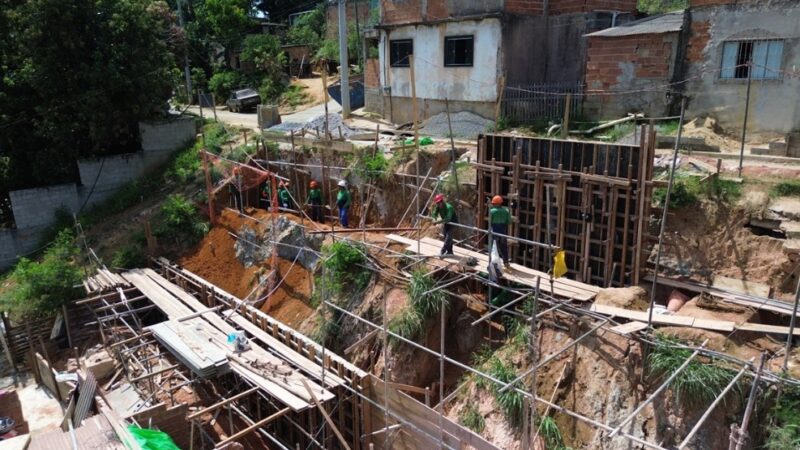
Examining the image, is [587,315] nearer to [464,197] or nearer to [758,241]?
[758,241]

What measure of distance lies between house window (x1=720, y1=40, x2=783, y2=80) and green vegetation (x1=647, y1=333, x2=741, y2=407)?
10.0 m

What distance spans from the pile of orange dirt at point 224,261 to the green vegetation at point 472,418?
765cm

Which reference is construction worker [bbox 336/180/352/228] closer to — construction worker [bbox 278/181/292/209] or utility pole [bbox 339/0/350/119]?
construction worker [bbox 278/181/292/209]

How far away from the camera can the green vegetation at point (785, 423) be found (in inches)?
287

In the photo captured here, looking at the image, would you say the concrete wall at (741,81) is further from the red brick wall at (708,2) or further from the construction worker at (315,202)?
the construction worker at (315,202)

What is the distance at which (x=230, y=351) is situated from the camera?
39.5ft

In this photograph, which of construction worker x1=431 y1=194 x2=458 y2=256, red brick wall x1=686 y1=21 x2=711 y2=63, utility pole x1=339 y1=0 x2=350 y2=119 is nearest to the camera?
construction worker x1=431 y1=194 x2=458 y2=256

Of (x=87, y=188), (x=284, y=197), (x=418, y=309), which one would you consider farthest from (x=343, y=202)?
(x=87, y=188)

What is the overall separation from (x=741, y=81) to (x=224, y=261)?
50.6ft

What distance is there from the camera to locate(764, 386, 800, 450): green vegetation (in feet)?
23.9

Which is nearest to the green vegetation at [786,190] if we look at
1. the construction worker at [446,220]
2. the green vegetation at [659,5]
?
the construction worker at [446,220]

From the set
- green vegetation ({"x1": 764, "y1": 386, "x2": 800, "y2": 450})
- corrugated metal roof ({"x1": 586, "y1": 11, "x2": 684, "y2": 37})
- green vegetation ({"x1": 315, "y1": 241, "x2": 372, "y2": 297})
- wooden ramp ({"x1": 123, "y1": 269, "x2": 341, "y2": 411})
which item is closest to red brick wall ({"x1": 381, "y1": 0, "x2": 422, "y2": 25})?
corrugated metal roof ({"x1": 586, "y1": 11, "x2": 684, "y2": 37})

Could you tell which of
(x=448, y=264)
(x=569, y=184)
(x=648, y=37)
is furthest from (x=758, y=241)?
(x=648, y=37)

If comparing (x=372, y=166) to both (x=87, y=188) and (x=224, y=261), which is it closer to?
(x=224, y=261)
